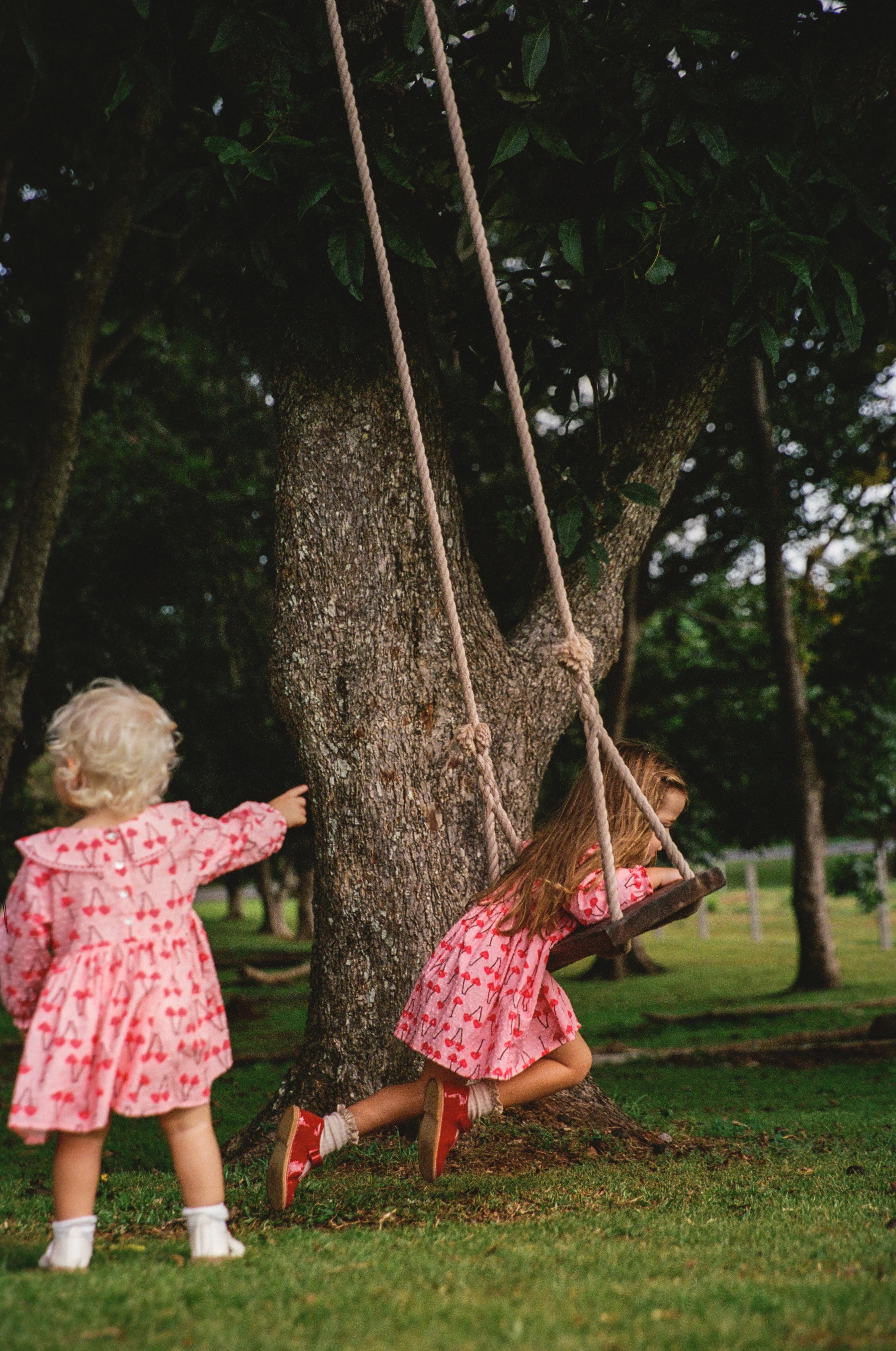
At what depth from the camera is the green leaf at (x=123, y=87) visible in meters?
4.14

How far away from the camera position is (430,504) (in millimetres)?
4051

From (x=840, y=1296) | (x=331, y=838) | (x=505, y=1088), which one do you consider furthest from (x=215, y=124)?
(x=840, y=1296)

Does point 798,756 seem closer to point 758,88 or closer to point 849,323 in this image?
point 849,323

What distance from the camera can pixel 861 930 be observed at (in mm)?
26656

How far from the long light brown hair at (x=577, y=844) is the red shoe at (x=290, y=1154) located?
861 millimetres

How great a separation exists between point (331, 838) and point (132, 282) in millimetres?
6536

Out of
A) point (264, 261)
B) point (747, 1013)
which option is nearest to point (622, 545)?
point (264, 261)

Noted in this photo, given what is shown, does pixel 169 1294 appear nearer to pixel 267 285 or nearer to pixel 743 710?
pixel 267 285

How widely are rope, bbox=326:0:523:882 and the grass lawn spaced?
3.76ft

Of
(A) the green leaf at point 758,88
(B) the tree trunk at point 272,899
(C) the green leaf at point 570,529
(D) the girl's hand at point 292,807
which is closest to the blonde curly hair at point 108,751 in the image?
(D) the girl's hand at point 292,807

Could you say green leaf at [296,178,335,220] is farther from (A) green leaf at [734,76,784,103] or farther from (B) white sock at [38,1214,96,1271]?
(B) white sock at [38,1214,96,1271]

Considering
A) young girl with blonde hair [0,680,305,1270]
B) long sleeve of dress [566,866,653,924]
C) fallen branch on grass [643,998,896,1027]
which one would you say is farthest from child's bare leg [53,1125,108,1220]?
fallen branch on grass [643,998,896,1027]

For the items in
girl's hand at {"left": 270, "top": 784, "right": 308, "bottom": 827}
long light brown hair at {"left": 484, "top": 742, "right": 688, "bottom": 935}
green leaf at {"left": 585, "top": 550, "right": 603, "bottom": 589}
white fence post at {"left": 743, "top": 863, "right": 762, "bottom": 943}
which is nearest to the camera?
girl's hand at {"left": 270, "top": 784, "right": 308, "bottom": 827}

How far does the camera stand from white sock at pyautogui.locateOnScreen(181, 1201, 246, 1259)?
287 centimetres
